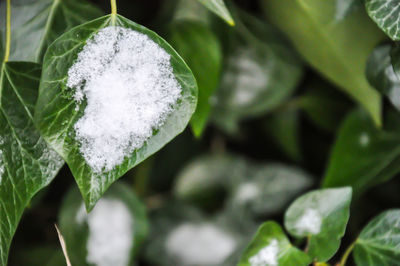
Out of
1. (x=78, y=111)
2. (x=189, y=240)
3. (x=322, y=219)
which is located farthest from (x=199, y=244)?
(x=78, y=111)

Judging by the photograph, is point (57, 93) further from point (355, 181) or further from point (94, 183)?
point (355, 181)

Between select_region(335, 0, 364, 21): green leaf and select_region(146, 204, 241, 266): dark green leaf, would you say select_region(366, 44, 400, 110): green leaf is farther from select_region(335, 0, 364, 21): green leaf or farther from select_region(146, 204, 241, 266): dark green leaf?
select_region(146, 204, 241, 266): dark green leaf

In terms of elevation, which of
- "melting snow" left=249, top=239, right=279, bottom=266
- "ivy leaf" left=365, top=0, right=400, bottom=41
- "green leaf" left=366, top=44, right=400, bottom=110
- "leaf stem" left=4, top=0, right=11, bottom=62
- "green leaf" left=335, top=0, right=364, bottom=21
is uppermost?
"ivy leaf" left=365, top=0, right=400, bottom=41

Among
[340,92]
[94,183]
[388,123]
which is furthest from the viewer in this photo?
[340,92]

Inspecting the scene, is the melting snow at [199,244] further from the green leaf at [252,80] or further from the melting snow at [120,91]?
the melting snow at [120,91]

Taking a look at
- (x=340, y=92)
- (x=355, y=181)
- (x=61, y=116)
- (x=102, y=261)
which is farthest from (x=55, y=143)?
(x=340, y=92)

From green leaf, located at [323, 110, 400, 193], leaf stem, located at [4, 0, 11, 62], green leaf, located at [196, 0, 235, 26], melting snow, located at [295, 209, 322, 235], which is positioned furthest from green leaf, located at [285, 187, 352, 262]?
leaf stem, located at [4, 0, 11, 62]
